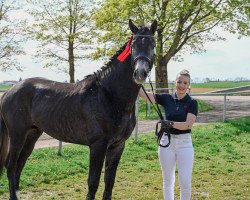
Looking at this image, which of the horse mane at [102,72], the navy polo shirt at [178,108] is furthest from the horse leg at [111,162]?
the horse mane at [102,72]

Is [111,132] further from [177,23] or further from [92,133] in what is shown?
[177,23]

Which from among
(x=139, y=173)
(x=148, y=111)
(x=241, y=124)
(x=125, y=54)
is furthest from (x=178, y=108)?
(x=148, y=111)

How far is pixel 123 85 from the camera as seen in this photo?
4391 mm

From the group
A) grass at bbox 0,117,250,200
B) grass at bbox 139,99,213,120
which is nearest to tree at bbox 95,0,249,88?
grass at bbox 139,99,213,120

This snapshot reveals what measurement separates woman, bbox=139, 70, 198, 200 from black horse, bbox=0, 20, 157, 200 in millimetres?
482

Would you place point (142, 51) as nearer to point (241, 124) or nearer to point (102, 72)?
point (102, 72)

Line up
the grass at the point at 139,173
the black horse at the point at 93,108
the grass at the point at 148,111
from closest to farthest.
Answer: the black horse at the point at 93,108
the grass at the point at 139,173
the grass at the point at 148,111

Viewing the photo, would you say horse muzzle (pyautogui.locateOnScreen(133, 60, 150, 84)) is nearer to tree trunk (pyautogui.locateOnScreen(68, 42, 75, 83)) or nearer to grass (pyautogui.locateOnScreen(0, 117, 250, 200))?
grass (pyautogui.locateOnScreen(0, 117, 250, 200))

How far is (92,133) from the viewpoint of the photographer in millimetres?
4430

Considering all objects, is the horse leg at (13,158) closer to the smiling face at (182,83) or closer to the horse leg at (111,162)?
the horse leg at (111,162)

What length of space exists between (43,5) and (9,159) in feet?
72.9

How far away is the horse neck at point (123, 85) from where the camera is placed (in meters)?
4.36

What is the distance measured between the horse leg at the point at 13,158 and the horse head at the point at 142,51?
6.66ft

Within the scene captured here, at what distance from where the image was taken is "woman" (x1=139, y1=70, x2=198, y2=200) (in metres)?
4.66
